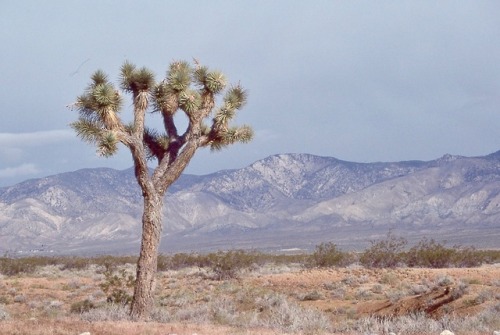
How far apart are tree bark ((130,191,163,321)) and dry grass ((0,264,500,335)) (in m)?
0.38

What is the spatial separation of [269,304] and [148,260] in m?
5.37

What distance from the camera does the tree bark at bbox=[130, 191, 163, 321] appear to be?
16.5 m

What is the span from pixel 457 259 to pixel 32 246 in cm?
12773

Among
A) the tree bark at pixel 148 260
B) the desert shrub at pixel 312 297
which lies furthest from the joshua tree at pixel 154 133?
the desert shrub at pixel 312 297

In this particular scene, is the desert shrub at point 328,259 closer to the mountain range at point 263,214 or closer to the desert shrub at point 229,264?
the desert shrub at point 229,264

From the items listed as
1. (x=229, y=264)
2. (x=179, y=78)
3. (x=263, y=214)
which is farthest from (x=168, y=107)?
(x=263, y=214)

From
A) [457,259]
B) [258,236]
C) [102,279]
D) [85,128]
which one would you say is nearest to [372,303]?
[85,128]

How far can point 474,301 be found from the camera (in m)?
17.9

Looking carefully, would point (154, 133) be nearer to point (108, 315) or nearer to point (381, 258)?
point (108, 315)

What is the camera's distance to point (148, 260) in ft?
54.5

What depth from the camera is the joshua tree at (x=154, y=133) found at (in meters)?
16.7

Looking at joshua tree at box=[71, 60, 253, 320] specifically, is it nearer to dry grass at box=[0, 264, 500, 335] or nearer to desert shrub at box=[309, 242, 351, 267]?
dry grass at box=[0, 264, 500, 335]

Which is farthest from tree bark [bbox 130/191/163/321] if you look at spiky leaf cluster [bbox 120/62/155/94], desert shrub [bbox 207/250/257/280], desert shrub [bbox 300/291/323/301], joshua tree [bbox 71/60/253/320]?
desert shrub [bbox 207/250/257/280]

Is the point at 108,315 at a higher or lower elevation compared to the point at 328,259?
lower
